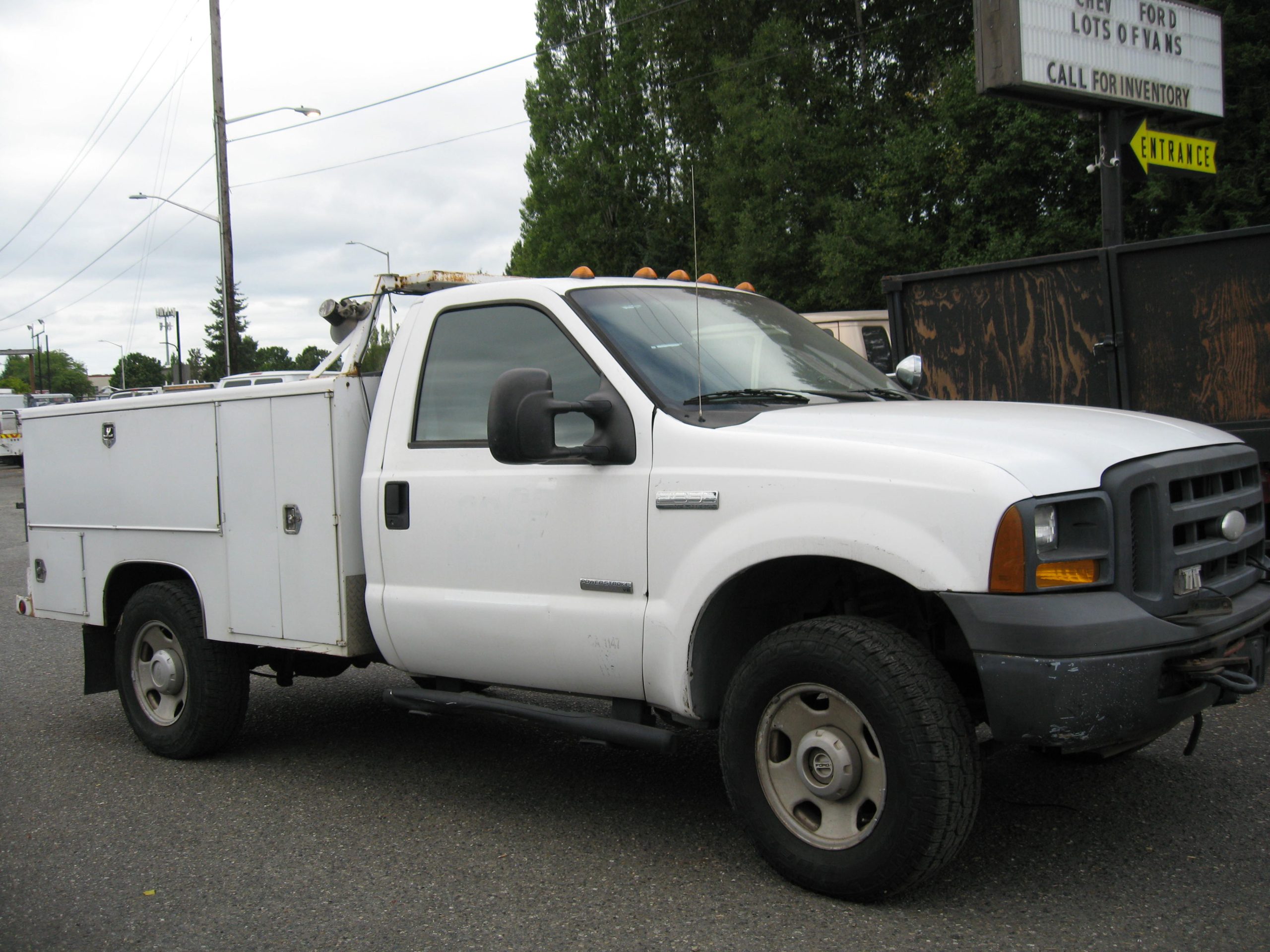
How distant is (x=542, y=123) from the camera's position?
145ft

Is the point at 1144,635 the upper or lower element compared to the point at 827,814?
upper

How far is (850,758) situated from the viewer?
366cm

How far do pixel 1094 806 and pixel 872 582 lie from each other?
1343 millimetres

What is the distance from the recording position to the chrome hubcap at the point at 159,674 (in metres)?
5.71

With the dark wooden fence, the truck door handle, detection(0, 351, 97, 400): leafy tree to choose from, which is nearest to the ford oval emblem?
the truck door handle

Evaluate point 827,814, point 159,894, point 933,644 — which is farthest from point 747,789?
point 159,894

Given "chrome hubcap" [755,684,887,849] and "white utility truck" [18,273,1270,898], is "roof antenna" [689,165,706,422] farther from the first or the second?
"chrome hubcap" [755,684,887,849]

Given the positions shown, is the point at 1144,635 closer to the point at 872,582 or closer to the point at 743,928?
the point at 872,582

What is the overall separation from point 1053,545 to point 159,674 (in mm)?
4169

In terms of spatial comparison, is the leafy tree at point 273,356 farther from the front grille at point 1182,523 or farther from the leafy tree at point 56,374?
the front grille at point 1182,523

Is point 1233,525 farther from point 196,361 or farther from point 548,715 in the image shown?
point 196,361

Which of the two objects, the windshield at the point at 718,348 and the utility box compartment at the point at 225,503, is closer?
the windshield at the point at 718,348

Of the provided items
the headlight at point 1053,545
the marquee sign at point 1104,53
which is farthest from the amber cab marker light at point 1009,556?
the marquee sign at point 1104,53

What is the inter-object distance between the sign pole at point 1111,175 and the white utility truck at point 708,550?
26.5 ft
